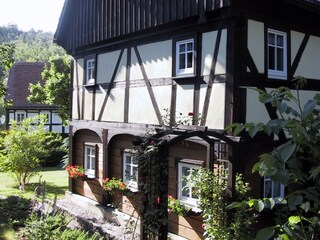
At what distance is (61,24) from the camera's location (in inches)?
497

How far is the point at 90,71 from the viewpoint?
1213 centimetres

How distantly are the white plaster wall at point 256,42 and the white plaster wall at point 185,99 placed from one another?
142 cm

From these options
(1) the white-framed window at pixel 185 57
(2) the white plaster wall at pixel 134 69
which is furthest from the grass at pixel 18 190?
(1) the white-framed window at pixel 185 57

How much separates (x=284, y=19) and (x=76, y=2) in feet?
22.8

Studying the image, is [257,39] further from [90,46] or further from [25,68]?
[25,68]

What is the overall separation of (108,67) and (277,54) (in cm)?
494

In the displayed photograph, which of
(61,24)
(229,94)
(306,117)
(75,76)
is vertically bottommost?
(306,117)

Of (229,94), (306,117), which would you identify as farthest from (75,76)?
(306,117)

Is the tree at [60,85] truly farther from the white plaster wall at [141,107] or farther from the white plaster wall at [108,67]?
the white plaster wall at [141,107]

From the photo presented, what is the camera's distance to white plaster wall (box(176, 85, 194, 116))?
8.05m

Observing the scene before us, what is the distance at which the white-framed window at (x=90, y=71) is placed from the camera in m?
11.8

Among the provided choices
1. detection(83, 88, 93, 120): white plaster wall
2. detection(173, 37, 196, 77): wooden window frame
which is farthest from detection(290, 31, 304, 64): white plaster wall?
detection(83, 88, 93, 120): white plaster wall

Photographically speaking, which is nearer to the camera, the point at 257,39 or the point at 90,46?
the point at 257,39

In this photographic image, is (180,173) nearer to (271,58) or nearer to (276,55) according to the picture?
(271,58)
